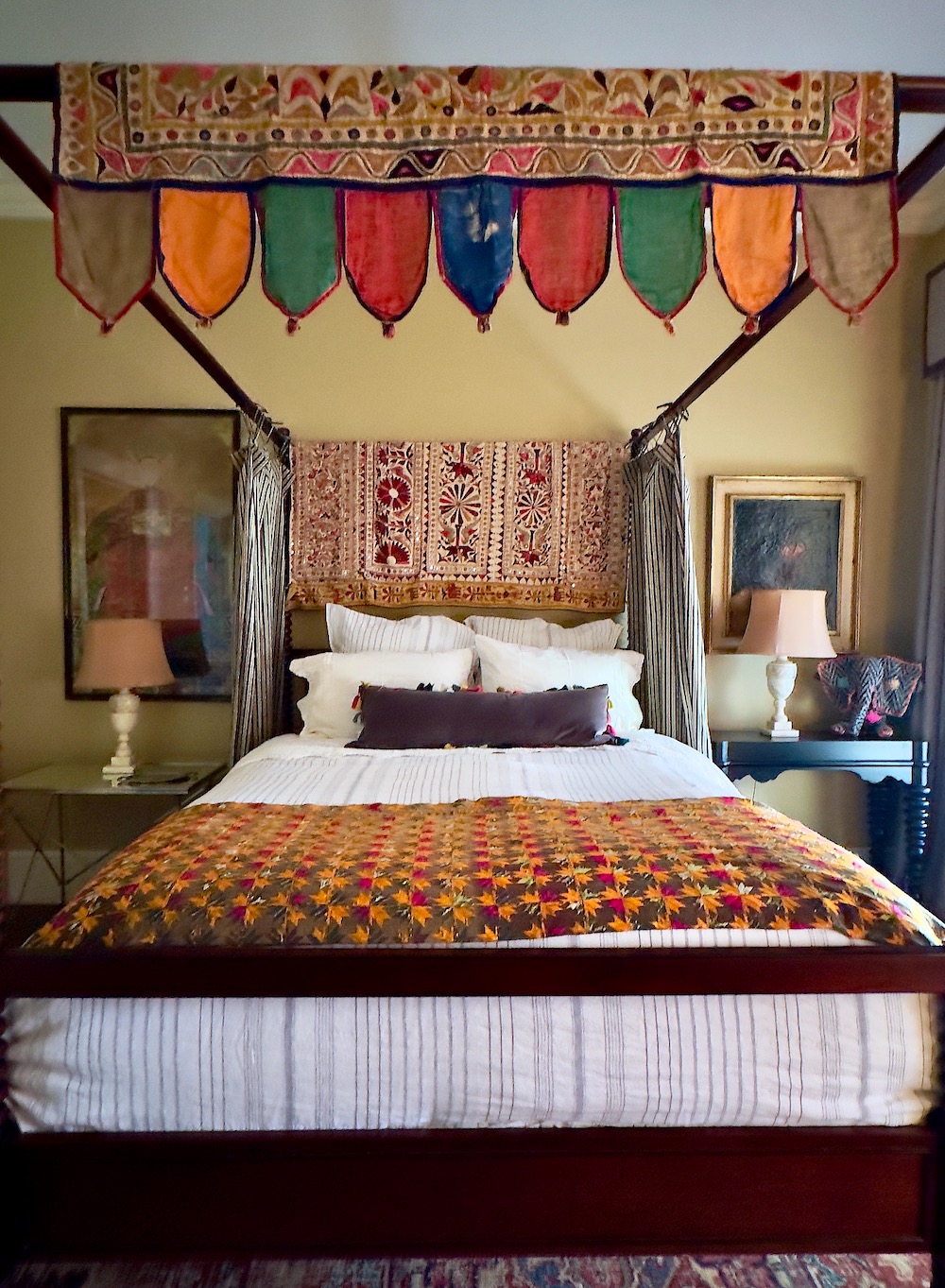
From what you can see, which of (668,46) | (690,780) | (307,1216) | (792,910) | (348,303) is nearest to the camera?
(307,1216)

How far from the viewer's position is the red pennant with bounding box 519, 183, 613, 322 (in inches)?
55.4

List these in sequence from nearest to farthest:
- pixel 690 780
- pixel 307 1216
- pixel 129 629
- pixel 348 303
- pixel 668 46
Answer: pixel 307 1216 → pixel 690 780 → pixel 668 46 → pixel 129 629 → pixel 348 303

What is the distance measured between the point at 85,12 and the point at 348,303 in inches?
52.4

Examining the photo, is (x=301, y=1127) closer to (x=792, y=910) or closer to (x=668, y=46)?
(x=792, y=910)

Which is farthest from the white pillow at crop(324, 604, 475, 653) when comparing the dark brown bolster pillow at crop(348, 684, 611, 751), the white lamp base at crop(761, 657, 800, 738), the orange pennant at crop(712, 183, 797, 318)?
the orange pennant at crop(712, 183, 797, 318)

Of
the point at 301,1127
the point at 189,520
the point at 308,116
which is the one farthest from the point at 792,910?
the point at 189,520

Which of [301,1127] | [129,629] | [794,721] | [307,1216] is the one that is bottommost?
[307,1216]

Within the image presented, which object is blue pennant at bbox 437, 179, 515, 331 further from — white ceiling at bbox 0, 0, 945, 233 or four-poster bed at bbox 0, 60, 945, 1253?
white ceiling at bbox 0, 0, 945, 233

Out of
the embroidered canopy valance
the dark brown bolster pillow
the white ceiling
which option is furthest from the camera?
the dark brown bolster pillow

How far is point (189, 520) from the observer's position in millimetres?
3469

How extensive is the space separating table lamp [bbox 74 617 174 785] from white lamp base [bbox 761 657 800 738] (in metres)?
2.46

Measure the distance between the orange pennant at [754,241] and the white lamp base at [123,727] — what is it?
2708mm

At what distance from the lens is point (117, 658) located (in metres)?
3.10

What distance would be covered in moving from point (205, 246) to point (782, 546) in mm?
2797
